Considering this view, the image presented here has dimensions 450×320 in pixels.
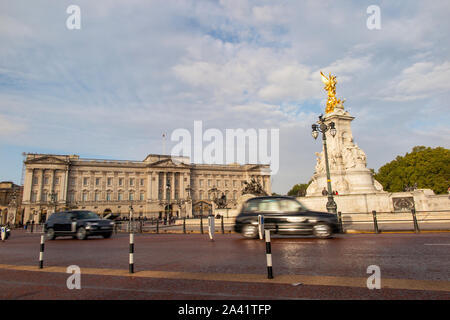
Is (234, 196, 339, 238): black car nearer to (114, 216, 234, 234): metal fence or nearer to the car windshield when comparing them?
(114, 216, 234, 234): metal fence

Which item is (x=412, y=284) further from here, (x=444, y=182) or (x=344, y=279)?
(x=444, y=182)

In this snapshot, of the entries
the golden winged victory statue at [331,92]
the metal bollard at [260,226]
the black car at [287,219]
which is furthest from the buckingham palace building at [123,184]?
the metal bollard at [260,226]

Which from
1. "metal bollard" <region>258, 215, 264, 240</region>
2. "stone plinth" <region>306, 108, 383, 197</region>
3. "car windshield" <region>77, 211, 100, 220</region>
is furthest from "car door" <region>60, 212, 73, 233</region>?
"stone plinth" <region>306, 108, 383, 197</region>

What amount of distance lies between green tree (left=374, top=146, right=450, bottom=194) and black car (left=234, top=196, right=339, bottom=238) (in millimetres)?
48706

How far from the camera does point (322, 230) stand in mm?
11445

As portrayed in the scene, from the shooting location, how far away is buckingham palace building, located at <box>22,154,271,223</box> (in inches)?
3268

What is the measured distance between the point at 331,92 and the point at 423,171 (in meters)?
33.8

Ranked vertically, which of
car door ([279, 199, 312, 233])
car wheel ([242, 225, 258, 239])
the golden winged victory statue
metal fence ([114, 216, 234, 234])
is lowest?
metal fence ([114, 216, 234, 234])

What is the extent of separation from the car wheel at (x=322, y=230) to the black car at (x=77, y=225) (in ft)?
36.7

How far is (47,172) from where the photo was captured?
8506cm

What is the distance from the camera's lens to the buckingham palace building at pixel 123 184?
272ft

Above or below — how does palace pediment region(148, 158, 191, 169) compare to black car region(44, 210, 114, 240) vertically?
above

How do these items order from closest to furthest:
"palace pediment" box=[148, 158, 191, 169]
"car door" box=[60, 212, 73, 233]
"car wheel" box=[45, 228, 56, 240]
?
"car door" box=[60, 212, 73, 233]
"car wheel" box=[45, 228, 56, 240]
"palace pediment" box=[148, 158, 191, 169]

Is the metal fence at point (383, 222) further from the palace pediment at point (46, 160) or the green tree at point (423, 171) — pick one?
the palace pediment at point (46, 160)
